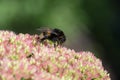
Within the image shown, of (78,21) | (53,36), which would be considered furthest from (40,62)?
(78,21)

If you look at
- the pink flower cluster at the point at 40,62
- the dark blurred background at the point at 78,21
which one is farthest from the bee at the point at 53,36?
the dark blurred background at the point at 78,21

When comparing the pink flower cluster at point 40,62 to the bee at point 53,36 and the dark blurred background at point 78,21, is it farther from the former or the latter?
the dark blurred background at point 78,21

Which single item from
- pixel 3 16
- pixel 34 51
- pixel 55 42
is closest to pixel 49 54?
pixel 34 51

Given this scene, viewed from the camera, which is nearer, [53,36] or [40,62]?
[40,62]

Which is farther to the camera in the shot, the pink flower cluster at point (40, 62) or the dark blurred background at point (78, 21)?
the dark blurred background at point (78, 21)

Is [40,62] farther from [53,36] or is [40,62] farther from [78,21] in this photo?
[78,21]

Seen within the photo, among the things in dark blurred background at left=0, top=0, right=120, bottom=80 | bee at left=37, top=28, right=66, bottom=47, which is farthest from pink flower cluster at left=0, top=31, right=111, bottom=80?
dark blurred background at left=0, top=0, right=120, bottom=80

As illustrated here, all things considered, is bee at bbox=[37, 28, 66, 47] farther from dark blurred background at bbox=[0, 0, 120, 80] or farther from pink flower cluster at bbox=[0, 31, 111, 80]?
dark blurred background at bbox=[0, 0, 120, 80]
